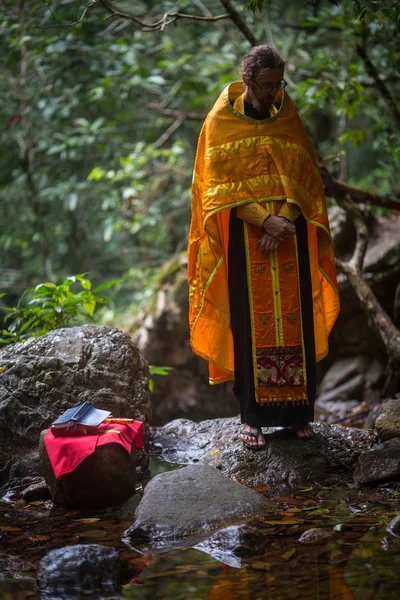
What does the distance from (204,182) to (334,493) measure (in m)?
1.70

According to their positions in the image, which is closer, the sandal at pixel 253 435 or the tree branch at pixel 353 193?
the sandal at pixel 253 435

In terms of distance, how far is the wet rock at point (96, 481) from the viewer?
116 inches

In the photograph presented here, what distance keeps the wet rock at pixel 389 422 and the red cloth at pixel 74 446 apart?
4.44 feet

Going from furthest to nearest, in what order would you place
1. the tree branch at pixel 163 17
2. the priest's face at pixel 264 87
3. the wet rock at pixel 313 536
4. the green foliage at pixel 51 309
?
the green foliage at pixel 51 309
the tree branch at pixel 163 17
the priest's face at pixel 264 87
the wet rock at pixel 313 536

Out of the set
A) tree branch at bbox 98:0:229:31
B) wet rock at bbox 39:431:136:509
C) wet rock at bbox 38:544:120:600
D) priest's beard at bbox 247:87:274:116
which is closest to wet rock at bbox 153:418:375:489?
wet rock at bbox 39:431:136:509

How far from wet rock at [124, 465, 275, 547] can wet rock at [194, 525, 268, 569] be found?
155 millimetres

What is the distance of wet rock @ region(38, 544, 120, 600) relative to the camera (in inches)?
78.7

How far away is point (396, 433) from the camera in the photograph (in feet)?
10.8

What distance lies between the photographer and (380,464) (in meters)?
3.01

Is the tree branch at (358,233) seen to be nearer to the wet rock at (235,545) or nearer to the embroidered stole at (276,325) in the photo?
the embroidered stole at (276,325)

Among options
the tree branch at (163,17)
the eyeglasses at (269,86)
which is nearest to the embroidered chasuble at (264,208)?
the eyeglasses at (269,86)

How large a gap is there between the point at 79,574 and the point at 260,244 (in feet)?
6.12

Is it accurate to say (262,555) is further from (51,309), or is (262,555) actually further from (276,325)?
(51,309)

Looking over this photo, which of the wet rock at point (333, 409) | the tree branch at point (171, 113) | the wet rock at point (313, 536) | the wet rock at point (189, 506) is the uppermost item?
the tree branch at point (171, 113)
